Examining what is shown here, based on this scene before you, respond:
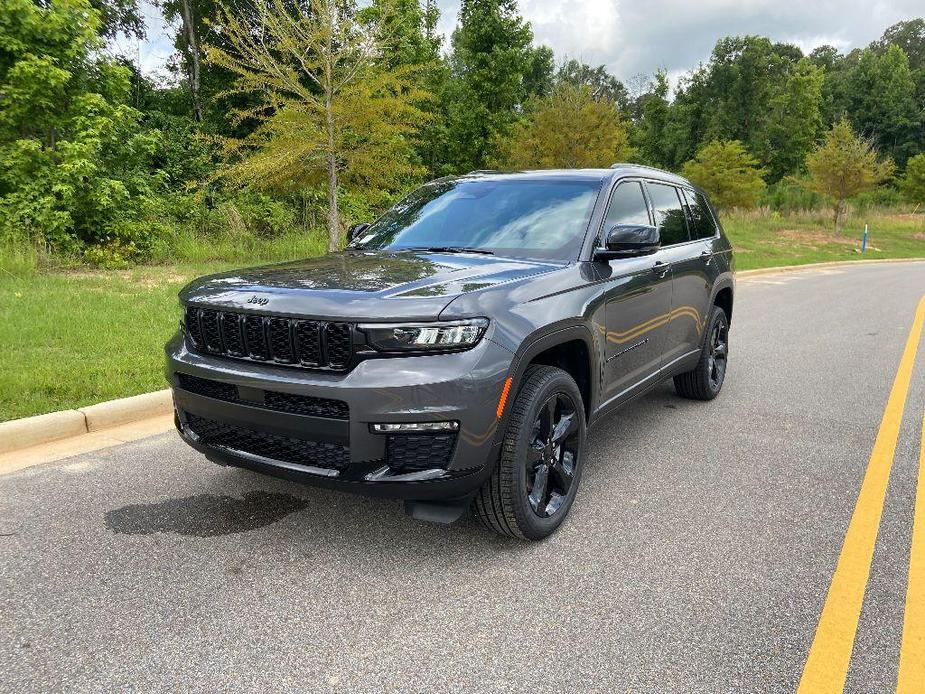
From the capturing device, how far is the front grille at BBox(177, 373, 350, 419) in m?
2.77

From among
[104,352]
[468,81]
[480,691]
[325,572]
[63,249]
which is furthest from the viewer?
[468,81]

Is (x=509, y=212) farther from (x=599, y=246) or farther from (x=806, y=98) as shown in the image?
(x=806, y=98)

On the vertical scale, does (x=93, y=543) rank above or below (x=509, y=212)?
below

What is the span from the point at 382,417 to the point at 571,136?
18.4 metres

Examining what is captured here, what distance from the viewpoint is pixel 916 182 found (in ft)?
141

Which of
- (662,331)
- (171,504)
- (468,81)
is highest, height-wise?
(468,81)

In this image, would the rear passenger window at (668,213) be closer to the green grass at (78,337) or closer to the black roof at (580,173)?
the black roof at (580,173)

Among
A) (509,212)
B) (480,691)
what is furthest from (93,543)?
(509,212)

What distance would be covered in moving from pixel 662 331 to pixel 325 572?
9.30 ft

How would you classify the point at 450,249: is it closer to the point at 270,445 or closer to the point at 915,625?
the point at 270,445

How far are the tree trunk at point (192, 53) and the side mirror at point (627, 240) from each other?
24.6 meters

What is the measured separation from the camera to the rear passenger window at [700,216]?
553cm

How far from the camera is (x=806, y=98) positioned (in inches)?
2055

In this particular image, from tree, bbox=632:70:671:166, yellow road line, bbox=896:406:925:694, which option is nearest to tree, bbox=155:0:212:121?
yellow road line, bbox=896:406:925:694
